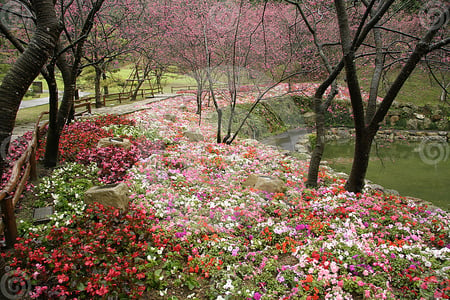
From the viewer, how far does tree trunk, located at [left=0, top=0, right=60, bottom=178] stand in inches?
121

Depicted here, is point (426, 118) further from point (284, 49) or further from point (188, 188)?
point (188, 188)

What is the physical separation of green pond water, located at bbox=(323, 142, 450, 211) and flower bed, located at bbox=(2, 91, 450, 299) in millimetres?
2352

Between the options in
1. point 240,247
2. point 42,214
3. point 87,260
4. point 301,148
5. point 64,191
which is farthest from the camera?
point 301,148

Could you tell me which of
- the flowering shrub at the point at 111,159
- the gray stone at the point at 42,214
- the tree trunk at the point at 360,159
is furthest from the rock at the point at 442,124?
the gray stone at the point at 42,214

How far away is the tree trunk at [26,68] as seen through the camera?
10.1 feet

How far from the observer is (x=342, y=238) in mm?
4723

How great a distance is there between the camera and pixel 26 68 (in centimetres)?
321

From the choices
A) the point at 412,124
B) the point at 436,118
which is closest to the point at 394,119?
the point at 412,124

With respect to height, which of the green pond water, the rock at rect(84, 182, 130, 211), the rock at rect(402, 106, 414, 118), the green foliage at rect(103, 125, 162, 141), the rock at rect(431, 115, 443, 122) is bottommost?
the green pond water

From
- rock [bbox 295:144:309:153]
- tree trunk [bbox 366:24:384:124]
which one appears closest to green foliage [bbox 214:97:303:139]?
rock [bbox 295:144:309:153]

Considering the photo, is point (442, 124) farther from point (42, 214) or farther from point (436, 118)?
point (42, 214)

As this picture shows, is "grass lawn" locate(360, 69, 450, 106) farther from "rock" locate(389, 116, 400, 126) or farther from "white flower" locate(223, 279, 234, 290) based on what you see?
"white flower" locate(223, 279, 234, 290)

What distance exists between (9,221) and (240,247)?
337 cm

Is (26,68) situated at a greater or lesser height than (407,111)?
greater
